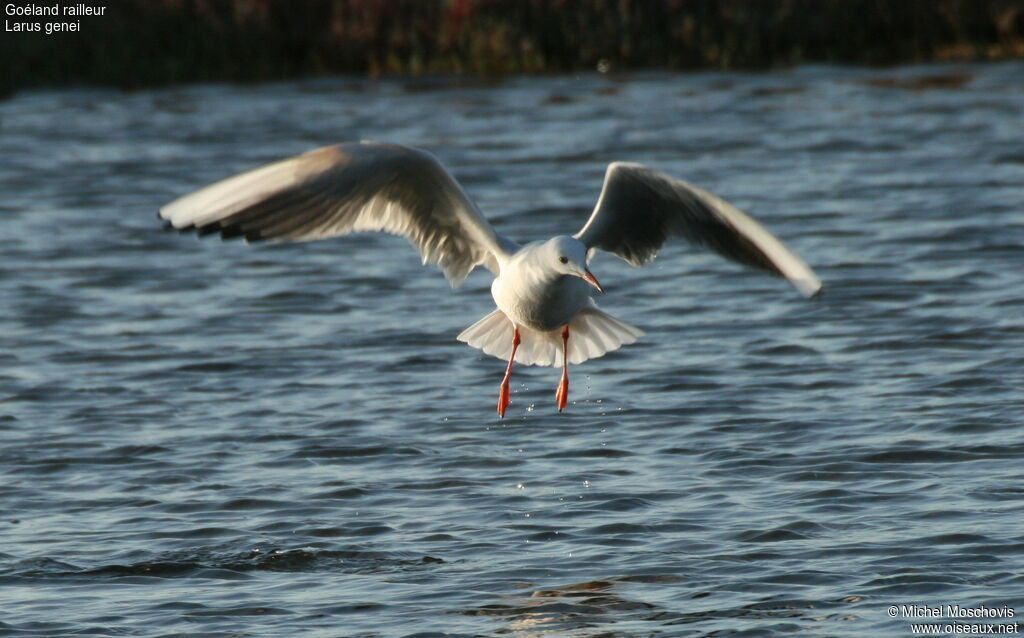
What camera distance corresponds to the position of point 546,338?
8.57 metres

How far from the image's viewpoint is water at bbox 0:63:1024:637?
7152 mm

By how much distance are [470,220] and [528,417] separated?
2.40 m

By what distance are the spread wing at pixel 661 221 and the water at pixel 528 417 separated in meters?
1.24

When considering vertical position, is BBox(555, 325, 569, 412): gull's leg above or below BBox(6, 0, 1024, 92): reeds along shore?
below

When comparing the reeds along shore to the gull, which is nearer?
the gull

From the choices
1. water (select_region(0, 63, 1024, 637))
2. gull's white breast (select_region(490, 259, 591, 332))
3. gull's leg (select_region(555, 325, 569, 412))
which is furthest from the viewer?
gull's leg (select_region(555, 325, 569, 412))

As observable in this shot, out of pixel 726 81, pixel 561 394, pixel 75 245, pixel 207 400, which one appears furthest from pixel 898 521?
pixel 726 81

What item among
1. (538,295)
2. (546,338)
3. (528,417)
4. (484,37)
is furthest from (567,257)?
(484,37)

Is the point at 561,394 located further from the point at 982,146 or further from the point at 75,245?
the point at 982,146

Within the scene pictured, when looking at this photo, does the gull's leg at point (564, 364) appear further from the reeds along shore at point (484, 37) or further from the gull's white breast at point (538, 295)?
the reeds along shore at point (484, 37)

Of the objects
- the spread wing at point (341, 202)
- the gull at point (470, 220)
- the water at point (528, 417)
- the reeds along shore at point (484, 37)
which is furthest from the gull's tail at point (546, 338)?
the reeds along shore at point (484, 37)

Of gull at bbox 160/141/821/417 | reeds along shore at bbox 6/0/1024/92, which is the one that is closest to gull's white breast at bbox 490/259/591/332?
gull at bbox 160/141/821/417

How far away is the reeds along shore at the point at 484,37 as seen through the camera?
75.2 feet

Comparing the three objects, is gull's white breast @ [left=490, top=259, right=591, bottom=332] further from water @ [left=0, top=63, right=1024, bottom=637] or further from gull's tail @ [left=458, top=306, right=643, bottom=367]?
water @ [left=0, top=63, right=1024, bottom=637]
